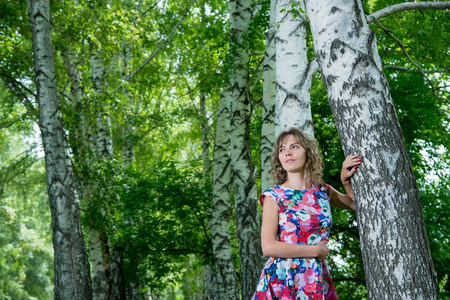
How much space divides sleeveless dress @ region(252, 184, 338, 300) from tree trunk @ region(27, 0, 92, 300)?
5.33 meters

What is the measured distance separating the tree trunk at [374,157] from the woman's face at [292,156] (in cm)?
58

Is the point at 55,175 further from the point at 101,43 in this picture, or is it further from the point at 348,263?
the point at 348,263

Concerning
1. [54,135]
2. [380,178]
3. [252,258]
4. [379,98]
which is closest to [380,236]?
[380,178]

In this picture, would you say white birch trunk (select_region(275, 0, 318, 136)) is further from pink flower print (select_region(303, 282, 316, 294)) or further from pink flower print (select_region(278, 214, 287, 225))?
pink flower print (select_region(303, 282, 316, 294))

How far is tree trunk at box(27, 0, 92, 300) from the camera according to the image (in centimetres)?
816

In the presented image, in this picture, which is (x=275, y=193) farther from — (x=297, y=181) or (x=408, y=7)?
(x=408, y=7)

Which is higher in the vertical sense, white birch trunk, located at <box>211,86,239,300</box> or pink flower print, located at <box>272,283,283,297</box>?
white birch trunk, located at <box>211,86,239,300</box>

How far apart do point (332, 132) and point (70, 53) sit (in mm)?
6312

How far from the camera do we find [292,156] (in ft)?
11.9

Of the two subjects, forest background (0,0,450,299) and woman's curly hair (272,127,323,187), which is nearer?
woman's curly hair (272,127,323,187)

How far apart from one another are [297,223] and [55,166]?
5.75 meters

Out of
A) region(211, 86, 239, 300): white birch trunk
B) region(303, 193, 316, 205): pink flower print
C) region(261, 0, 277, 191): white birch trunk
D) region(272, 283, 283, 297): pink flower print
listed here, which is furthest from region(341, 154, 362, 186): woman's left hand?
region(211, 86, 239, 300): white birch trunk

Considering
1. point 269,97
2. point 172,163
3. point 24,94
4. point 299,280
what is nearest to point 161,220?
point 172,163

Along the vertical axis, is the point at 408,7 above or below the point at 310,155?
above
